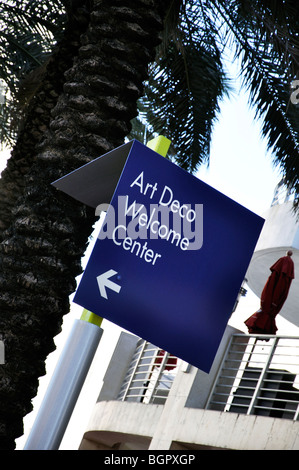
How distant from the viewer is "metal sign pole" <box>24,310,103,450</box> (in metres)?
4.02

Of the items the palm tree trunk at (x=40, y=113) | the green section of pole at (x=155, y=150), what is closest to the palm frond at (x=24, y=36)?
the palm tree trunk at (x=40, y=113)

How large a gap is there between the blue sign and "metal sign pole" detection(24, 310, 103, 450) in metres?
0.25

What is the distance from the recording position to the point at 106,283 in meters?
4.17

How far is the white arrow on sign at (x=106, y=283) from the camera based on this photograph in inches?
163

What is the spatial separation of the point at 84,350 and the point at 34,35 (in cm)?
917

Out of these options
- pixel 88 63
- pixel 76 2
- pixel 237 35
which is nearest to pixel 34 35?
pixel 237 35

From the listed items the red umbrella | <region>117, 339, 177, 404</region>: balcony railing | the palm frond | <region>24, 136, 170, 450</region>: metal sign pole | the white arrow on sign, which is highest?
the palm frond

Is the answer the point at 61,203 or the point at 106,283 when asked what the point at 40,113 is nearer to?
the point at 61,203

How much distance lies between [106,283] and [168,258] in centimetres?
53

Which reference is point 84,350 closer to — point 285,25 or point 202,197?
Answer: point 202,197

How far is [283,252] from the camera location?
15898 millimetres

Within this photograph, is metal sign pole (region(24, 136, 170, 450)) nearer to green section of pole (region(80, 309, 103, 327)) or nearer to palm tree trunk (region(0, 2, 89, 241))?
green section of pole (region(80, 309, 103, 327))

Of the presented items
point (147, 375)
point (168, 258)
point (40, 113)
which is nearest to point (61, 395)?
point (168, 258)

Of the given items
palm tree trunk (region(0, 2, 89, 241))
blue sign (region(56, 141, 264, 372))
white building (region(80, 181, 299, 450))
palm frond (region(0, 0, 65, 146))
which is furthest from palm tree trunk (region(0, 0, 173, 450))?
palm frond (region(0, 0, 65, 146))
